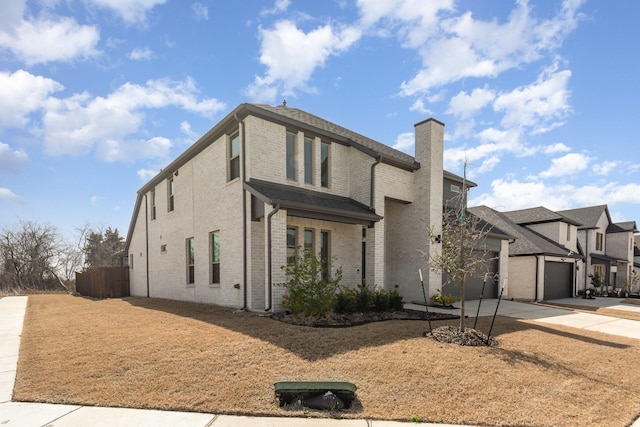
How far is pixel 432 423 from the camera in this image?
3834mm

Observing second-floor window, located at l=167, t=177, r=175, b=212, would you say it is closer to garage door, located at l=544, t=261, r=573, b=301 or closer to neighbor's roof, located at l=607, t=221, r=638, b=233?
garage door, located at l=544, t=261, r=573, b=301

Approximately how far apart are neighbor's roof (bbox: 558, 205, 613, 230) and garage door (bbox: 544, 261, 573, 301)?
7.88m

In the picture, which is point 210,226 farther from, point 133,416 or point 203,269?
point 133,416

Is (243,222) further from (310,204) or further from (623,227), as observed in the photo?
(623,227)

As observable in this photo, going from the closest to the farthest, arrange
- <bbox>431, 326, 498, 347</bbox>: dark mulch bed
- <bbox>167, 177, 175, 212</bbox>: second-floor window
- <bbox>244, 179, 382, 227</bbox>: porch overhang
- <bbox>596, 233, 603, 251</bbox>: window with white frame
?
<bbox>431, 326, 498, 347</bbox>: dark mulch bed, <bbox>244, 179, 382, 227</bbox>: porch overhang, <bbox>167, 177, 175, 212</bbox>: second-floor window, <bbox>596, 233, 603, 251</bbox>: window with white frame

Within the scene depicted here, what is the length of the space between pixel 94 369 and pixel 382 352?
457 centimetres

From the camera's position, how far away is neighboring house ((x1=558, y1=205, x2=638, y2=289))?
27.0 m

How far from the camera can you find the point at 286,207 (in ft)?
30.8

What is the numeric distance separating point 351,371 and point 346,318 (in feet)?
12.4

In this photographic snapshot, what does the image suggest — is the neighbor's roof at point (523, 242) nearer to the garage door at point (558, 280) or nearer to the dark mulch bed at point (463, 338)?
the garage door at point (558, 280)

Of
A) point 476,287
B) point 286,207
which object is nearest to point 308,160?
point 286,207

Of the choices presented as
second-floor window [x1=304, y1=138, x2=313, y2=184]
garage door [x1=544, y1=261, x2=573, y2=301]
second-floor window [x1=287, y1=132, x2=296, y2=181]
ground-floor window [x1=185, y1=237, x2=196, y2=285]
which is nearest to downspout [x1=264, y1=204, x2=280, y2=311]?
second-floor window [x1=287, y1=132, x2=296, y2=181]

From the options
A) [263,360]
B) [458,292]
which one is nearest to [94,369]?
[263,360]

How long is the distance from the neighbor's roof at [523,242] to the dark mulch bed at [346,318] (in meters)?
10.7
